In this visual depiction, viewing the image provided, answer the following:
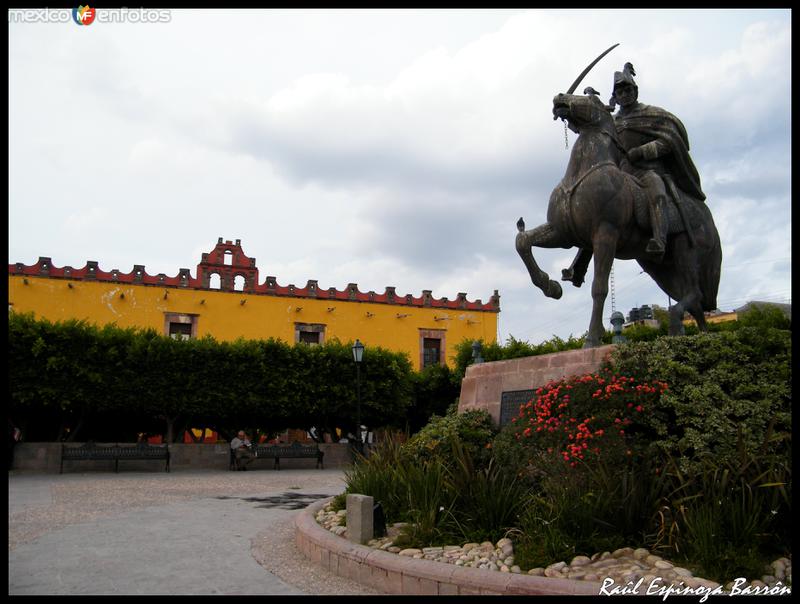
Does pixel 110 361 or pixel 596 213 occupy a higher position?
pixel 596 213

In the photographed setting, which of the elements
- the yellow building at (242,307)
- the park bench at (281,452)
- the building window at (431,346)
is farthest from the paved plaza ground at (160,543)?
the building window at (431,346)

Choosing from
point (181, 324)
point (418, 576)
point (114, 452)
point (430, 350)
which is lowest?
point (114, 452)

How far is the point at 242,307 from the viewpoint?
34031mm

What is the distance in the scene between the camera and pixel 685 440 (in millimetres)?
5852

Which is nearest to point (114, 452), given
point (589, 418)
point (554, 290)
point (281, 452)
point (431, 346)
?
point (281, 452)

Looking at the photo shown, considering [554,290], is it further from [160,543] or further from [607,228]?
[160,543]

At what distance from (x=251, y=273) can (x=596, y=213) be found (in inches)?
1135

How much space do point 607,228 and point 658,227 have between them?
0.54 meters

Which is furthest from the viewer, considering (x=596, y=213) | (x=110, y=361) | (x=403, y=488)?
(x=110, y=361)

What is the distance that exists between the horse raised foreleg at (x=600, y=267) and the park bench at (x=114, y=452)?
44.0 feet

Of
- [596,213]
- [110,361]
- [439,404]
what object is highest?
[596,213]
